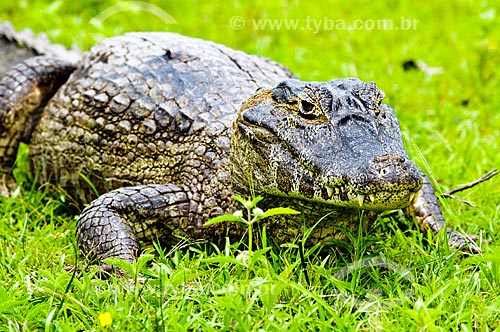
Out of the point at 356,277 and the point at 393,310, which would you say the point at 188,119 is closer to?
the point at 356,277

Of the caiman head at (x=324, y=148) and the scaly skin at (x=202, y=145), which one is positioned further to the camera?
the scaly skin at (x=202, y=145)

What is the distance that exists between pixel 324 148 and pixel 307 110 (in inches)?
10.5

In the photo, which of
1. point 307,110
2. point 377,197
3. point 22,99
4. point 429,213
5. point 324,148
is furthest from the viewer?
point 22,99

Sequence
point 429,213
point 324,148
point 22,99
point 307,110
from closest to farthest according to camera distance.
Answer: point 324,148 < point 307,110 < point 429,213 < point 22,99

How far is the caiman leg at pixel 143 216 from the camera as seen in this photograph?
4.19 metres

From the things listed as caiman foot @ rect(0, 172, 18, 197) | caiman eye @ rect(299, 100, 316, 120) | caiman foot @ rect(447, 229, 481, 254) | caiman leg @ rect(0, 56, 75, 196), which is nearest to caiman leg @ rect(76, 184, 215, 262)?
caiman eye @ rect(299, 100, 316, 120)

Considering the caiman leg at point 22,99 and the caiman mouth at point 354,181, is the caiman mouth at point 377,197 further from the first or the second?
the caiman leg at point 22,99

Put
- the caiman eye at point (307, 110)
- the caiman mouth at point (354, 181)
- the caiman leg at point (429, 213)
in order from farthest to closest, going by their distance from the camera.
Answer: the caiman leg at point (429, 213)
the caiman eye at point (307, 110)
the caiman mouth at point (354, 181)

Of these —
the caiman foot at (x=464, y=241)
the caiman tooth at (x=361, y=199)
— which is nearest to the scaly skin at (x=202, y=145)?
the caiman tooth at (x=361, y=199)

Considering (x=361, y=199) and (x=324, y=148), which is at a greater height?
(x=324, y=148)

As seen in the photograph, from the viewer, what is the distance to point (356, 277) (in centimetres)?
375

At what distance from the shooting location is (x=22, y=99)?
5.37 metres

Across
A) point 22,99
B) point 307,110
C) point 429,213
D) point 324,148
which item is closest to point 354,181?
point 324,148

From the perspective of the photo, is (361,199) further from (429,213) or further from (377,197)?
(429,213)
